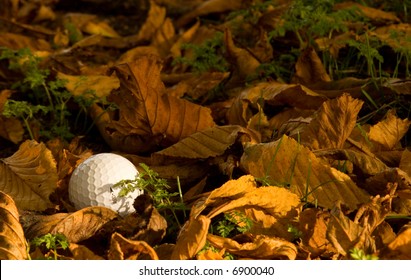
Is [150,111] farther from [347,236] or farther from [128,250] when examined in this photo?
[347,236]

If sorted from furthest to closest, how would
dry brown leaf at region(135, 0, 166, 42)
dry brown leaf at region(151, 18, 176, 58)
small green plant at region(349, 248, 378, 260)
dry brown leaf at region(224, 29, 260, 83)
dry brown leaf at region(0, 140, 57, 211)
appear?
dry brown leaf at region(135, 0, 166, 42) → dry brown leaf at region(151, 18, 176, 58) → dry brown leaf at region(224, 29, 260, 83) → dry brown leaf at region(0, 140, 57, 211) → small green plant at region(349, 248, 378, 260)

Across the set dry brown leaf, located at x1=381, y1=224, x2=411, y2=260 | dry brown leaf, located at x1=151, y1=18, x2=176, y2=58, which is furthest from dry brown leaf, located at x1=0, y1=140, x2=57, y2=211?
dry brown leaf, located at x1=151, y1=18, x2=176, y2=58

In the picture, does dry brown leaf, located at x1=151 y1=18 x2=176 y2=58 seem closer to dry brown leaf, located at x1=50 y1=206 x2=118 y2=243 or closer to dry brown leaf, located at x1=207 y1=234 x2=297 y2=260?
dry brown leaf, located at x1=50 y1=206 x2=118 y2=243

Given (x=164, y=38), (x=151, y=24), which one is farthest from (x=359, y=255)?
(x=151, y=24)

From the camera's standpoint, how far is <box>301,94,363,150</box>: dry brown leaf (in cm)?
233

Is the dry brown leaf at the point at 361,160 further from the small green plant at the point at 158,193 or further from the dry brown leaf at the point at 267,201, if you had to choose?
the small green plant at the point at 158,193

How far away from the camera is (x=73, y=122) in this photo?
3152 mm

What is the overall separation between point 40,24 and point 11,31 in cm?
39

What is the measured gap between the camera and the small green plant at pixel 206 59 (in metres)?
3.24

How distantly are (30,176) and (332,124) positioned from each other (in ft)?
3.04

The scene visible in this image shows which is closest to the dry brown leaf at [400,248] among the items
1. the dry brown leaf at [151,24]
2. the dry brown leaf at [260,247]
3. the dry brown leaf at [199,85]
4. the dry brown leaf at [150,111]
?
the dry brown leaf at [260,247]

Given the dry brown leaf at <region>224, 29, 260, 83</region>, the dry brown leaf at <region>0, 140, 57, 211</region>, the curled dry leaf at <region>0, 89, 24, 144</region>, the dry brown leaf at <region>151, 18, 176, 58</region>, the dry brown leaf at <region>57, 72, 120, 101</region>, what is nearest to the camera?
the dry brown leaf at <region>0, 140, 57, 211</region>

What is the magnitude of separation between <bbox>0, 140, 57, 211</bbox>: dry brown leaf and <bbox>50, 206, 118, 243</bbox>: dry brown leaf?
0.64 feet

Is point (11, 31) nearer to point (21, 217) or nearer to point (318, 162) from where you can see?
point (21, 217)
